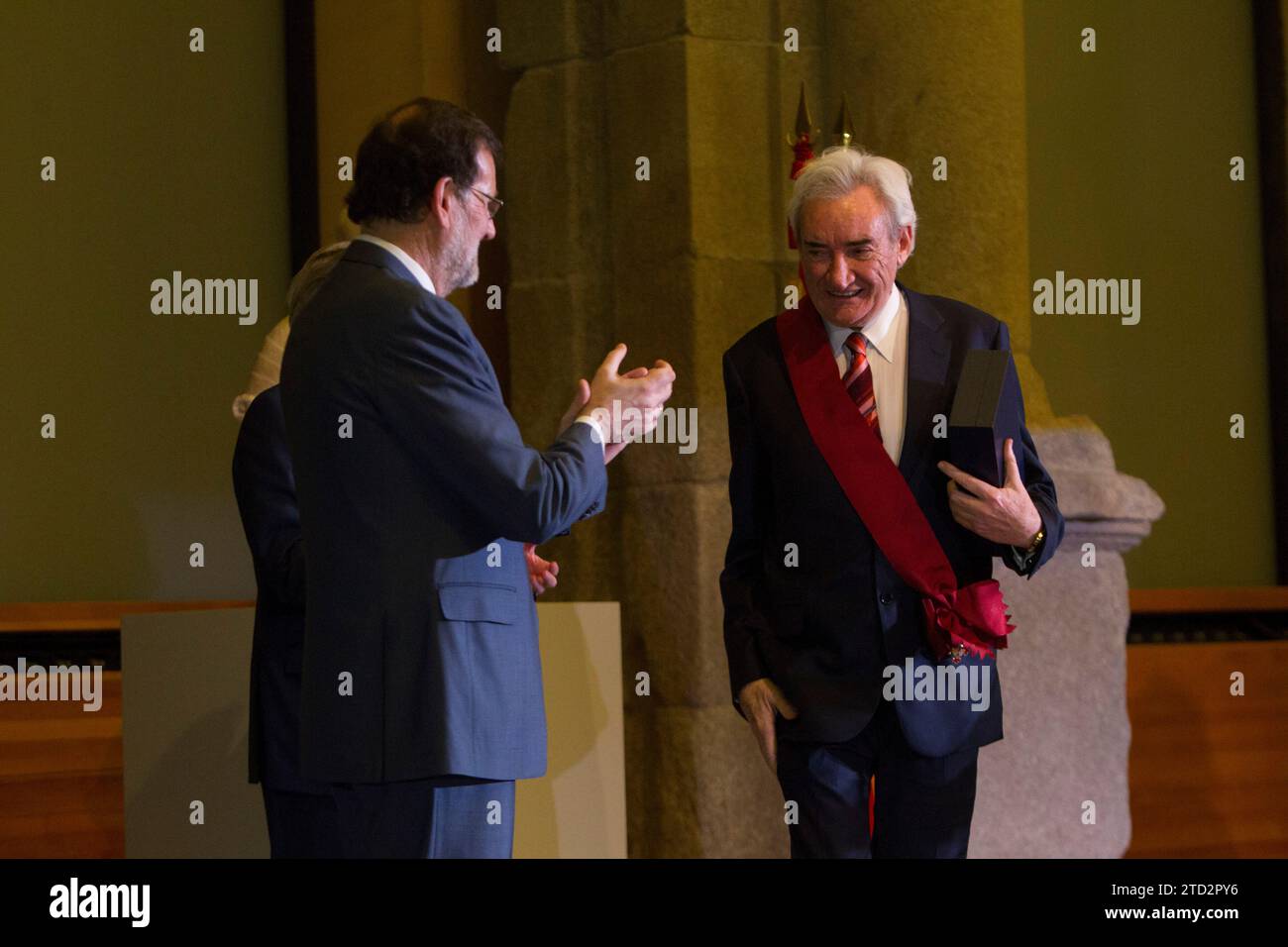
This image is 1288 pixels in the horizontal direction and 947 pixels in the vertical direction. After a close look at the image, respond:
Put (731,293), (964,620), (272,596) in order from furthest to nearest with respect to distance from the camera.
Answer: (731,293) < (272,596) < (964,620)

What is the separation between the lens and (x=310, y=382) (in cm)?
Result: 276

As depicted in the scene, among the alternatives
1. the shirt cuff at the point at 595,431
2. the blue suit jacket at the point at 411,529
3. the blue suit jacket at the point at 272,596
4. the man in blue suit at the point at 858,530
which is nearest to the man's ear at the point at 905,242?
the man in blue suit at the point at 858,530

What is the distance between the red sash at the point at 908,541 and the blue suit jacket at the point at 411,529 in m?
0.55

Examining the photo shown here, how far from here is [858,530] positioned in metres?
3.12

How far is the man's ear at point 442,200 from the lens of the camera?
2863 mm

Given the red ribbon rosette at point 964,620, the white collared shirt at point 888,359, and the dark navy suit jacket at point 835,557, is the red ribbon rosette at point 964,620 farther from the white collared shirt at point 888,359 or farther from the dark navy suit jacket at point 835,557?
the white collared shirt at point 888,359

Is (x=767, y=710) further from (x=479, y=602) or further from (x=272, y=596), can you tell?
(x=272, y=596)

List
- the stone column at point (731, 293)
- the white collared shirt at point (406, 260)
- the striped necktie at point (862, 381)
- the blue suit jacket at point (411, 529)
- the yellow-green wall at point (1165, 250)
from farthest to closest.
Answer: the yellow-green wall at point (1165, 250), the stone column at point (731, 293), the striped necktie at point (862, 381), the white collared shirt at point (406, 260), the blue suit jacket at point (411, 529)

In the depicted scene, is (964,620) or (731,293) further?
(731,293)

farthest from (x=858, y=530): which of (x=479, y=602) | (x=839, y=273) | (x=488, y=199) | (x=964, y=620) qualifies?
(x=488, y=199)

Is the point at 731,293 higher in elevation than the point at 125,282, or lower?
lower

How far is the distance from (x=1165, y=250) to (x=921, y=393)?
3.72 m

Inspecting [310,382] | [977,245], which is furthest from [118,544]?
[310,382]

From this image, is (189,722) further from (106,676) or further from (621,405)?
(621,405)
